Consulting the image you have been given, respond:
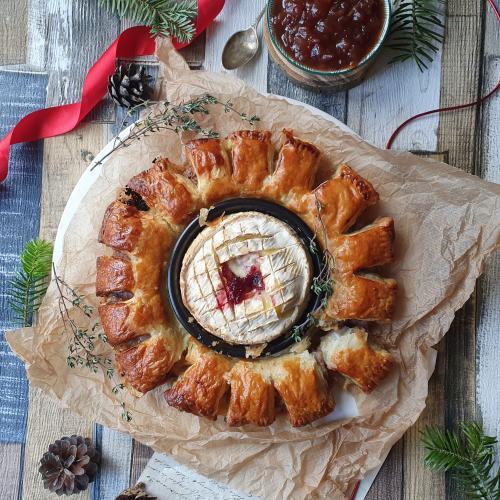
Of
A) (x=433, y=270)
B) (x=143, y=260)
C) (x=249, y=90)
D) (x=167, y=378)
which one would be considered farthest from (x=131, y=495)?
(x=249, y=90)

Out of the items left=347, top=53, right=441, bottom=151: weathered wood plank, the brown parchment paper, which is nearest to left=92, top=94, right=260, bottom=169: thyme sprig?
the brown parchment paper

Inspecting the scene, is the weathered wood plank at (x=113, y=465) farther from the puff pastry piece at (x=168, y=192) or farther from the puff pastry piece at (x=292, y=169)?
the puff pastry piece at (x=292, y=169)

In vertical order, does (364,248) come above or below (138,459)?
above

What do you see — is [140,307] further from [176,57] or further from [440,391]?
[440,391]

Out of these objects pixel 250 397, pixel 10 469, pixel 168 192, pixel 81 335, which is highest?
pixel 168 192

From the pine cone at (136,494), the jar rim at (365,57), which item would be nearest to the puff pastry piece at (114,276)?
the pine cone at (136,494)

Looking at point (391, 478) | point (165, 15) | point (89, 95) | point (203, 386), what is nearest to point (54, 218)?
point (89, 95)

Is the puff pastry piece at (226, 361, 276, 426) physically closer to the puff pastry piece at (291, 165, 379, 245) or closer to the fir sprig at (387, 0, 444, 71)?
the puff pastry piece at (291, 165, 379, 245)

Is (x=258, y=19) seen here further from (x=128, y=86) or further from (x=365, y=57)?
(x=128, y=86)
